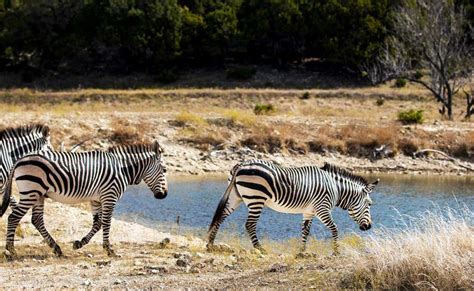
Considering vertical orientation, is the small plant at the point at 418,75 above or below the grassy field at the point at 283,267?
below

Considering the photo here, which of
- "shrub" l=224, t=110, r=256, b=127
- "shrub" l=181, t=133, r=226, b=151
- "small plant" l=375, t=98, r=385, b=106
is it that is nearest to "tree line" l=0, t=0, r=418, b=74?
"small plant" l=375, t=98, r=385, b=106

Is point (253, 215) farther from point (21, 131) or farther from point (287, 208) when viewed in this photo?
point (21, 131)

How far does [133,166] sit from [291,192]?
2.80 metres

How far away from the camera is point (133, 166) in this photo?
44.4 ft

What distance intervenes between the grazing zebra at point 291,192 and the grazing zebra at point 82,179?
1.38 m

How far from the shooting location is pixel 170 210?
20656mm

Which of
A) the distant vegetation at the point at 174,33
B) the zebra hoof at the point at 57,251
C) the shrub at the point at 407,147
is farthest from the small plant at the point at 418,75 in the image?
the zebra hoof at the point at 57,251

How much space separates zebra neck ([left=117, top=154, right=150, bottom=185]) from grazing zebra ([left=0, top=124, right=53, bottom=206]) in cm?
219

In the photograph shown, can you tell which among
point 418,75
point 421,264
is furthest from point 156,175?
point 418,75

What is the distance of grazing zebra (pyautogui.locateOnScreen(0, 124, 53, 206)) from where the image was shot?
1439cm

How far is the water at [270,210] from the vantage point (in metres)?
17.8

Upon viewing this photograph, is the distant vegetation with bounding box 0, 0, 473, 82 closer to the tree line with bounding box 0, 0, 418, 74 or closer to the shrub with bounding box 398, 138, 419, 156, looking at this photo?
the tree line with bounding box 0, 0, 418, 74

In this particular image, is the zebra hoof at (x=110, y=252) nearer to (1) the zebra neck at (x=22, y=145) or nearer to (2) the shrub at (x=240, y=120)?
(1) the zebra neck at (x=22, y=145)

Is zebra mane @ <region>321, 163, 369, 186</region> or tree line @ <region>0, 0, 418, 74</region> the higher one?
zebra mane @ <region>321, 163, 369, 186</region>
